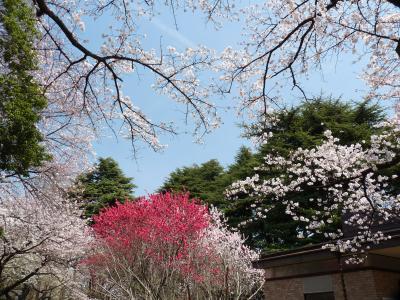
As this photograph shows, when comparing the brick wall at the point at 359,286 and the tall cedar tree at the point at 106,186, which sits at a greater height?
the tall cedar tree at the point at 106,186

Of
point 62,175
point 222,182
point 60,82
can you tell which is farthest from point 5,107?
point 222,182

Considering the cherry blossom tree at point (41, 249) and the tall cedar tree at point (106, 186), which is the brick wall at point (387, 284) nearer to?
the cherry blossom tree at point (41, 249)

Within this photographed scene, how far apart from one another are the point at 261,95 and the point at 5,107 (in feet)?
15.0

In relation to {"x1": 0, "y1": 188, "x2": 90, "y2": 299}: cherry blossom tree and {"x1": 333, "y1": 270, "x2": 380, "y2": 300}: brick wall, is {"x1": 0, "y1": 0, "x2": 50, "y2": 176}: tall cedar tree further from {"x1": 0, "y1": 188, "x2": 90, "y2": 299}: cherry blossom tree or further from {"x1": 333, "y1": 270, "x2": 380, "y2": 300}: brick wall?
{"x1": 333, "y1": 270, "x2": 380, "y2": 300}: brick wall

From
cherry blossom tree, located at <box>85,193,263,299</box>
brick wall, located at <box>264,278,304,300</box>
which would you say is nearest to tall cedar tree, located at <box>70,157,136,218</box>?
cherry blossom tree, located at <box>85,193,263,299</box>

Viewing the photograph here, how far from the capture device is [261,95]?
7148 millimetres

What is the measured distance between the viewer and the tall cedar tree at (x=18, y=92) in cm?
584

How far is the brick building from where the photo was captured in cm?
936

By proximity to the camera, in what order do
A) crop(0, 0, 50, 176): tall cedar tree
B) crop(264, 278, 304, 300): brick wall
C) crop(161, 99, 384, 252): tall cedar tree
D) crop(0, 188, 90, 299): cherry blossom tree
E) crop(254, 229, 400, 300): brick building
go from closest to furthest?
crop(0, 0, 50, 176): tall cedar tree < crop(254, 229, 400, 300): brick building < crop(264, 278, 304, 300): brick wall < crop(0, 188, 90, 299): cherry blossom tree < crop(161, 99, 384, 252): tall cedar tree

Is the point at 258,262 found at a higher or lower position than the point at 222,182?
lower

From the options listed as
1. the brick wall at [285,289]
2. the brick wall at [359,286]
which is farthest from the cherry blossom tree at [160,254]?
the brick wall at [359,286]

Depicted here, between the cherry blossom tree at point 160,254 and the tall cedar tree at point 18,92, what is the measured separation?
3.49 meters

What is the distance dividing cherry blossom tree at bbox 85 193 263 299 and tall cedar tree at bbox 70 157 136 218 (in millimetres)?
13212

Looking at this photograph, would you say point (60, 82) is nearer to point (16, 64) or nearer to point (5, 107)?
point (16, 64)
